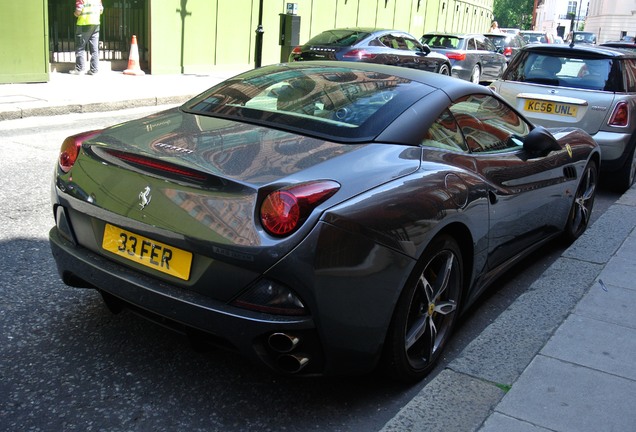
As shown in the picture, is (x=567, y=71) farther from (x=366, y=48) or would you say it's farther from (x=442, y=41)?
(x=442, y=41)

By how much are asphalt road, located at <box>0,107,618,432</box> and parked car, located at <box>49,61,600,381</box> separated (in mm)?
250

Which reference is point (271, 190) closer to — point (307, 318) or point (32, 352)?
point (307, 318)

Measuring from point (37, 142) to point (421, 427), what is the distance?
22.7 feet

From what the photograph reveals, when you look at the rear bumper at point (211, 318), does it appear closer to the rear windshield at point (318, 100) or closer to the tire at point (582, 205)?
the rear windshield at point (318, 100)

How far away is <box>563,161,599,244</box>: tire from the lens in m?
5.72

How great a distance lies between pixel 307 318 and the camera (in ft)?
9.14

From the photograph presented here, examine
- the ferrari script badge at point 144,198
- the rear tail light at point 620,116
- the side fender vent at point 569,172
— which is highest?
the ferrari script badge at point 144,198

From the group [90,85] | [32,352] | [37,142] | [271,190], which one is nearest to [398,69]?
[271,190]

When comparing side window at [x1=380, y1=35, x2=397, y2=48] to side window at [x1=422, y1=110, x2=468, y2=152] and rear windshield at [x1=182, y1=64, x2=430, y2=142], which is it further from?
side window at [x1=422, y1=110, x2=468, y2=152]

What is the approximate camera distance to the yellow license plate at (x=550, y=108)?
794cm

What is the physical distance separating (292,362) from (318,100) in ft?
4.91

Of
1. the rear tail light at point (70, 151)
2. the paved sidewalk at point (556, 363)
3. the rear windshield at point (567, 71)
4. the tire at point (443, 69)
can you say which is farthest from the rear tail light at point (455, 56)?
the rear tail light at point (70, 151)

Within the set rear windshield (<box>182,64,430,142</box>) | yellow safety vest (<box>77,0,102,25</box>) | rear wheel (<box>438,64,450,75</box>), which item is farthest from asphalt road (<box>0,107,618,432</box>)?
rear wheel (<box>438,64,450,75</box>)

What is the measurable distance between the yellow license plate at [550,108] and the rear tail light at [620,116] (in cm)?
40
